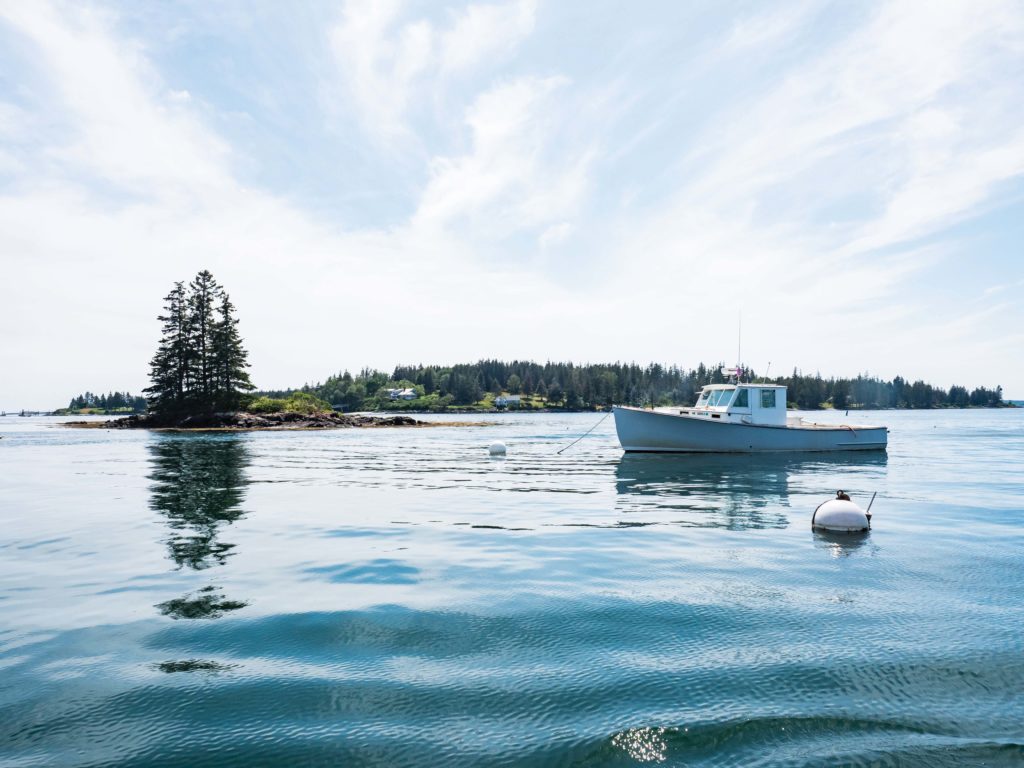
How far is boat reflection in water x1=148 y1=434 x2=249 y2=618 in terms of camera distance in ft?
27.8

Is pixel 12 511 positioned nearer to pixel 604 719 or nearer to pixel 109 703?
pixel 109 703

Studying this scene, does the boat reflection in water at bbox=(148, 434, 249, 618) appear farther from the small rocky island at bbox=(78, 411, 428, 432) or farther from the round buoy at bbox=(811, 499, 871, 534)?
the small rocky island at bbox=(78, 411, 428, 432)

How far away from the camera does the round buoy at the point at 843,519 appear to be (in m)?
13.3

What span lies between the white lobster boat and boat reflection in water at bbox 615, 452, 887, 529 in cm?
64

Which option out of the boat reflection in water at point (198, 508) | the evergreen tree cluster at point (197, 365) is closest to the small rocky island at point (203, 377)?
the evergreen tree cluster at point (197, 365)

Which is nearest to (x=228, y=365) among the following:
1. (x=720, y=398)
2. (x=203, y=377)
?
(x=203, y=377)

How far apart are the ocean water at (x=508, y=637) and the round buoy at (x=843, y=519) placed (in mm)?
408

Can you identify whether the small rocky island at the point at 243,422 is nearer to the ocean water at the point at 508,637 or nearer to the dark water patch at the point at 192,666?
the ocean water at the point at 508,637

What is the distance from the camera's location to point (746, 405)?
1288 inches

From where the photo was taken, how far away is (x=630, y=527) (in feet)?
47.2

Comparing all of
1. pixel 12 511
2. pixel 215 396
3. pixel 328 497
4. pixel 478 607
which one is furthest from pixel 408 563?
pixel 215 396

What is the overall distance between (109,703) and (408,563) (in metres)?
5.58

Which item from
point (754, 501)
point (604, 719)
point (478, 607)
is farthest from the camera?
point (754, 501)

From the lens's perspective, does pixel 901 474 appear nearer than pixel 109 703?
No
